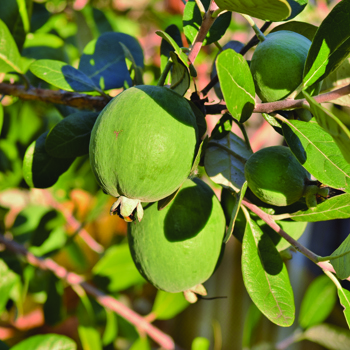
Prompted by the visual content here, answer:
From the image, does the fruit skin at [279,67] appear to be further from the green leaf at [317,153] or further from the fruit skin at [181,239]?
the fruit skin at [181,239]

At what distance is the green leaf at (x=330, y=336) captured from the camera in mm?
1293

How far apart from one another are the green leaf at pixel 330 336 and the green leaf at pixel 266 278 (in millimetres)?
873

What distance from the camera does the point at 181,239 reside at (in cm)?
69

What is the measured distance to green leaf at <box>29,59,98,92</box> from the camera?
80cm

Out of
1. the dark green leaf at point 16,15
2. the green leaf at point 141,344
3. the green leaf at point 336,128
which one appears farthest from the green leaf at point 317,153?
the green leaf at point 141,344

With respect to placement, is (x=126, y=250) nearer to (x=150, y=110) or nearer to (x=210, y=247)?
(x=210, y=247)

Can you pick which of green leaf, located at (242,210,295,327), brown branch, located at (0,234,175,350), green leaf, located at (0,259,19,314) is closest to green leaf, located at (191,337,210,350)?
brown branch, located at (0,234,175,350)

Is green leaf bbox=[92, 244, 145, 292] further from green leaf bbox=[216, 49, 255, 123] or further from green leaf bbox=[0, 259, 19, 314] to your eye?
green leaf bbox=[216, 49, 255, 123]

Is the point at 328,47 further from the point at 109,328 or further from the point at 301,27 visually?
the point at 109,328

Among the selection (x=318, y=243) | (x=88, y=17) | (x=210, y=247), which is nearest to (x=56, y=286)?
(x=210, y=247)

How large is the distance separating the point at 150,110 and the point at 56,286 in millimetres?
947

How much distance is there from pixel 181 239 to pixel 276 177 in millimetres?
229

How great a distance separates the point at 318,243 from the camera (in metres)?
2.28

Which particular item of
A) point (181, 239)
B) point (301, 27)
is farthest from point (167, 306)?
point (301, 27)
